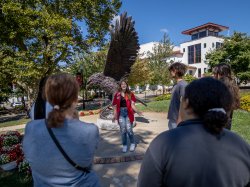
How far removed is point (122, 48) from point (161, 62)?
24.3 m

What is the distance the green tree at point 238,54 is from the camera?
1006 inches

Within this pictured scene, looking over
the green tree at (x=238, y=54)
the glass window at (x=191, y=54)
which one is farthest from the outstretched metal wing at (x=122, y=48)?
the glass window at (x=191, y=54)

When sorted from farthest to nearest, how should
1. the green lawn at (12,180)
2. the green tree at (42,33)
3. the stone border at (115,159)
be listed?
the green tree at (42,33)
the stone border at (115,159)
the green lawn at (12,180)

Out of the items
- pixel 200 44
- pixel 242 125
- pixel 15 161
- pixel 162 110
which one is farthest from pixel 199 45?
pixel 15 161

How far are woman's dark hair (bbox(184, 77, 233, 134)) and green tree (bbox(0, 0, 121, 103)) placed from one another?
15075 mm

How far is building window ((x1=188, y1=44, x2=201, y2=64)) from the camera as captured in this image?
161ft

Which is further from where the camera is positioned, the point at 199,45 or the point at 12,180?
the point at 199,45

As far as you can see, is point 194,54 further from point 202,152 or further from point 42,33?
point 202,152

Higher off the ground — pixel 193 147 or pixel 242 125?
pixel 193 147

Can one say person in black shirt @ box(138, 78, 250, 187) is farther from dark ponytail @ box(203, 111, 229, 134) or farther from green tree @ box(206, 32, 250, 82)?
green tree @ box(206, 32, 250, 82)

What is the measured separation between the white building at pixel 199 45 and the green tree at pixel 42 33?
2674cm

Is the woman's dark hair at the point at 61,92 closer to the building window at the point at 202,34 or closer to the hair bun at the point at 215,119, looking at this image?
the hair bun at the point at 215,119

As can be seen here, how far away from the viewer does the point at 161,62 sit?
32469mm

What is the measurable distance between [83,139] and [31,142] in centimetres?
38
